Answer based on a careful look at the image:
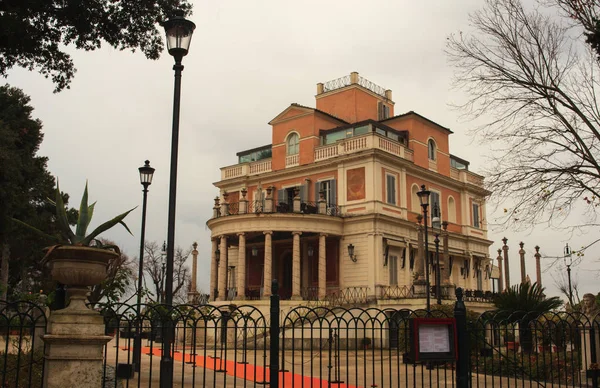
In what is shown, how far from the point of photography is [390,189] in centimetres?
3697

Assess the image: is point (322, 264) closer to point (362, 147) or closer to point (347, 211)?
point (347, 211)

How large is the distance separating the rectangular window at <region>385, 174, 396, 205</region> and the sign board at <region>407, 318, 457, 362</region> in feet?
90.5

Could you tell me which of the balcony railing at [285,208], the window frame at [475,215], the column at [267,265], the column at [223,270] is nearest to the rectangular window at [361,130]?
the balcony railing at [285,208]

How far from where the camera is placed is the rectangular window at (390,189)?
3669 cm

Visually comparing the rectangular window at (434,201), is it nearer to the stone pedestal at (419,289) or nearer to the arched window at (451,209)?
the arched window at (451,209)

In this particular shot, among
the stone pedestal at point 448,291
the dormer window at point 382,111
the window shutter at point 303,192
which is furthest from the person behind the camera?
the dormer window at point 382,111

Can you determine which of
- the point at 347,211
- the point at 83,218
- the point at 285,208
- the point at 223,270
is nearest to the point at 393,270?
the point at 347,211

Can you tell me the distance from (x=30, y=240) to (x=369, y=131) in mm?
22542

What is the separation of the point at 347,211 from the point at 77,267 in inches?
1170

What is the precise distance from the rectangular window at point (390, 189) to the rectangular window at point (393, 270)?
136 inches

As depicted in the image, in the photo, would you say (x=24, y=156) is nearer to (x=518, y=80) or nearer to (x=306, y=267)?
(x=306, y=267)

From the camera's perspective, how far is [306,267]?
37094mm

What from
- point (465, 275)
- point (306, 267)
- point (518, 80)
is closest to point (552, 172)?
point (518, 80)

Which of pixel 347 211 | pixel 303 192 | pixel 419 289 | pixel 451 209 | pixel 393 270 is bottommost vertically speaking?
pixel 419 289
